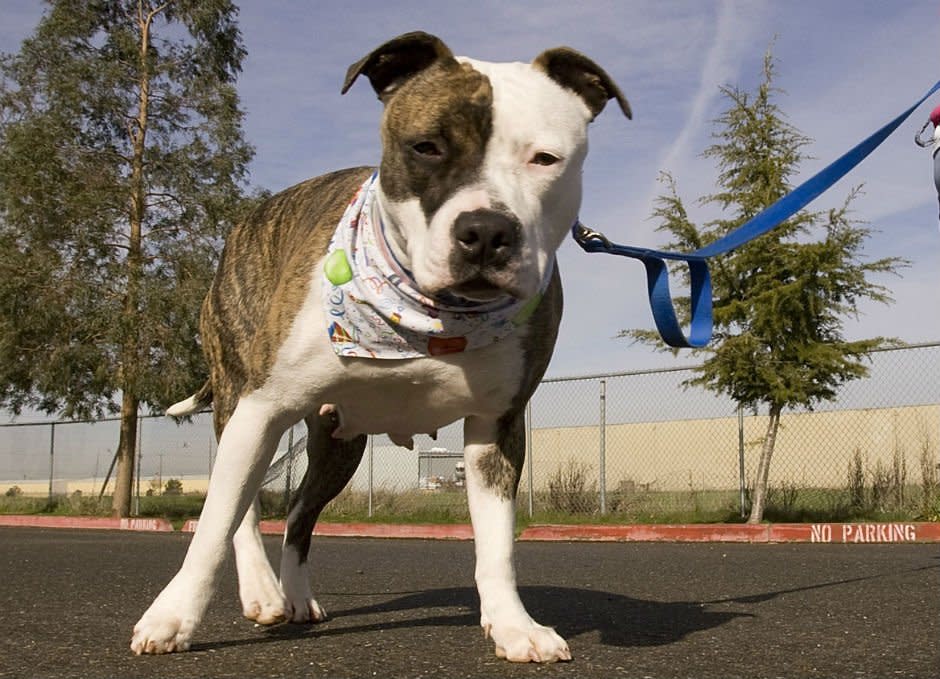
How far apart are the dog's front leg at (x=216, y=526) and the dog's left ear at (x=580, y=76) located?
1379 millimetres

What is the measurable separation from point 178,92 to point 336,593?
56.7 ft

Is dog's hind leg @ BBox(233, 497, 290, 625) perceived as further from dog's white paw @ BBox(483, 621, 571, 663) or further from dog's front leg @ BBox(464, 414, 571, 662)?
dog's white paw @ BBox(483, 621, 571, 663)

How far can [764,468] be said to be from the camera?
1205 centimetres

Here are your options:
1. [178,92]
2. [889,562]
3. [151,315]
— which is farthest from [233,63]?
[889,562]

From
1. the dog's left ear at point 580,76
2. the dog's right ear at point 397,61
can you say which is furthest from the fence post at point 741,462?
the dog's right ear at point 397,61

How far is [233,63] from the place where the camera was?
72.3 feet

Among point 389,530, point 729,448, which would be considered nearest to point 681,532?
point 729,448

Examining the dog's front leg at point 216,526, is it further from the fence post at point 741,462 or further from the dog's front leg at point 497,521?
the fence post at point 741,462

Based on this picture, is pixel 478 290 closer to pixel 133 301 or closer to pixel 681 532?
pixel 681 532

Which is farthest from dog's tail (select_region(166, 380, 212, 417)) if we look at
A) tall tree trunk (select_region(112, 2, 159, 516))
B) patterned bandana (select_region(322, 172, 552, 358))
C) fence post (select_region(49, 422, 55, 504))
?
fence post (select_region(49, 422, 55, 504))

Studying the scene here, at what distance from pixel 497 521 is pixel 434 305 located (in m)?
0.76

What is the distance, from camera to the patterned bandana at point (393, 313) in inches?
127

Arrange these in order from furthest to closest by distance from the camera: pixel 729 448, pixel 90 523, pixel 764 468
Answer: pixel 90 523 < pixel 729 448 < pixel 764 468

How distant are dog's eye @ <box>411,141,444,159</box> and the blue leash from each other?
1.09 meters
